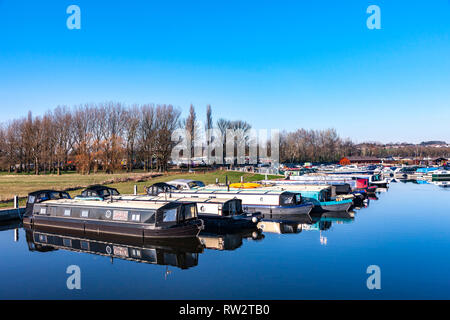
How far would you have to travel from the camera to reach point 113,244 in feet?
75.4

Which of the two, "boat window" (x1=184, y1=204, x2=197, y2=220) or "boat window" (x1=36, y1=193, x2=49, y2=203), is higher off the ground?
"boat window" (x1=36, y1=193, x2=49, y2=203)

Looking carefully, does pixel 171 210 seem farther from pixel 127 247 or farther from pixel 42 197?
pixel 42 197

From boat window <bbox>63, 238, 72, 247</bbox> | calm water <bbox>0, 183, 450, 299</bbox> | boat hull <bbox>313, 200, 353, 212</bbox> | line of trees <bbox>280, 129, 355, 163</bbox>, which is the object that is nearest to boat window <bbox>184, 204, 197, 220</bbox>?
calm water <bbox>0, 183, 450, 299</bbox>

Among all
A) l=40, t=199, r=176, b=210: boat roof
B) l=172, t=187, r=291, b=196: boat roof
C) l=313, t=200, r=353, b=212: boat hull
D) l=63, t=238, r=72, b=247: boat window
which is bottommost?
l=63, t=238, r=72, b=247: boat window

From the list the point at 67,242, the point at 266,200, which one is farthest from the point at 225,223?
the point at 67,242

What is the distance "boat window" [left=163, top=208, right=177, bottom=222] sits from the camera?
23078 millimetres

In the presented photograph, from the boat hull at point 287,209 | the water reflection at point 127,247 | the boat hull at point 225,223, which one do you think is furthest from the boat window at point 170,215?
the boat hull at point 287,209

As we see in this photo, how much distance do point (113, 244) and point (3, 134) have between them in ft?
272

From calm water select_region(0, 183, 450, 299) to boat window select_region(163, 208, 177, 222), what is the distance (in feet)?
5.68

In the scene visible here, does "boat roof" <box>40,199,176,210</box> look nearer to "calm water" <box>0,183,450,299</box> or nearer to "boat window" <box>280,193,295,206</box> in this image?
"calm water" <box>0,183,450,299</box>

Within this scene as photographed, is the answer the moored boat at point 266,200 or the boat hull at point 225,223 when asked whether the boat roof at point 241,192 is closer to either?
the moored boat at point 266,200

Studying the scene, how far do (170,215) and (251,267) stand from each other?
24.0 feet

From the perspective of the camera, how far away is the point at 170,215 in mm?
23203
